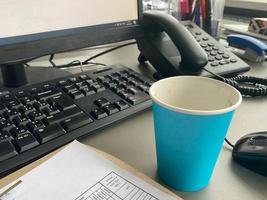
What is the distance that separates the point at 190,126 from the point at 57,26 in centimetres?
31

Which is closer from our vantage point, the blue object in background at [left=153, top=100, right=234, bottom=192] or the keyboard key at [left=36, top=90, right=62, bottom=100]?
the blue object in background at [left=153, top=100, right=234, bottom=192]

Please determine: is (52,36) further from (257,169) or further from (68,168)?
(257,169)

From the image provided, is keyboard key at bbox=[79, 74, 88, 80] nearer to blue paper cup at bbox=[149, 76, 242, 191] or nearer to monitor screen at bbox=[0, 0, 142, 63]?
monitor screen at bbox=[0, 0, 142, 63]

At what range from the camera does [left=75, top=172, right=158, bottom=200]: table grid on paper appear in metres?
0.29

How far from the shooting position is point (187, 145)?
0.97 feet

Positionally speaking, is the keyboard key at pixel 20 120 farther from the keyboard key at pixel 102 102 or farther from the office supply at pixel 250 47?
the office supply at pixel 250 47

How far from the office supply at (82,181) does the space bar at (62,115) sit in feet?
0.19

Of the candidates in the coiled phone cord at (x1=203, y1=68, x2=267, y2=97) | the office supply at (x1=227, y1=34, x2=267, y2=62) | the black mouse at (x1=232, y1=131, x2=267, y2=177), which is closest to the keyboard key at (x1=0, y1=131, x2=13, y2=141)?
the black mouse at (x1=232, y1=131, x2=267, y2=177)

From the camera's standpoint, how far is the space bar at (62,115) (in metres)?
0.39

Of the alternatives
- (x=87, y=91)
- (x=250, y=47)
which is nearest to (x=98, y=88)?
(x=87, y=91)

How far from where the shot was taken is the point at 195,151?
299mm

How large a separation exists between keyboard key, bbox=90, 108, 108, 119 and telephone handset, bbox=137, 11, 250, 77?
21 cm

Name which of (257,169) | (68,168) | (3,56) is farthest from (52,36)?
(257,169)

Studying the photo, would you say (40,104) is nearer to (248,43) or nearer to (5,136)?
(5,136)
